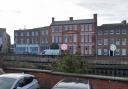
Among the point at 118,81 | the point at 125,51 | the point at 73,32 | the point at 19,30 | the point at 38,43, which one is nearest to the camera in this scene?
the point at 118,81

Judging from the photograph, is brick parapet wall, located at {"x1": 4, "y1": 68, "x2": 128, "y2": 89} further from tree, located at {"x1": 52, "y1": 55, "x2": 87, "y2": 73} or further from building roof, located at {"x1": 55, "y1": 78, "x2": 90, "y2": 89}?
building roof, located at {"x1": 55, "y1": 78, "x2": 90, "y2": 89}

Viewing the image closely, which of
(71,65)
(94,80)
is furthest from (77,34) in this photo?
(94,80)

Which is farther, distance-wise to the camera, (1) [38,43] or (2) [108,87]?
(1) [38,43]

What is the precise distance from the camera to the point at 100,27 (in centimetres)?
9412

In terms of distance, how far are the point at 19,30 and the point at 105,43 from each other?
37.5 m

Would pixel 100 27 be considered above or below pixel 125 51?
above

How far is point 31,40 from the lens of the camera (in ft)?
372

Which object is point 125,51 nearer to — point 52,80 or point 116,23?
point 116,23

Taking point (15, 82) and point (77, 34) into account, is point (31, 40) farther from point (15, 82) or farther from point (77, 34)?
point (15, 82)

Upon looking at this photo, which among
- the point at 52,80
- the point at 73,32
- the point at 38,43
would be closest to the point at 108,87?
the point at 52,80

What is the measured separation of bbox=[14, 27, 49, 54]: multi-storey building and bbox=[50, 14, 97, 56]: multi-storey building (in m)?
4.86

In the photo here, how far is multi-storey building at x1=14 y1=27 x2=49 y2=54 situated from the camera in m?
106

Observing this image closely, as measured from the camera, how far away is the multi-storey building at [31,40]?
10625cm

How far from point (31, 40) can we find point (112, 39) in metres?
32.3
